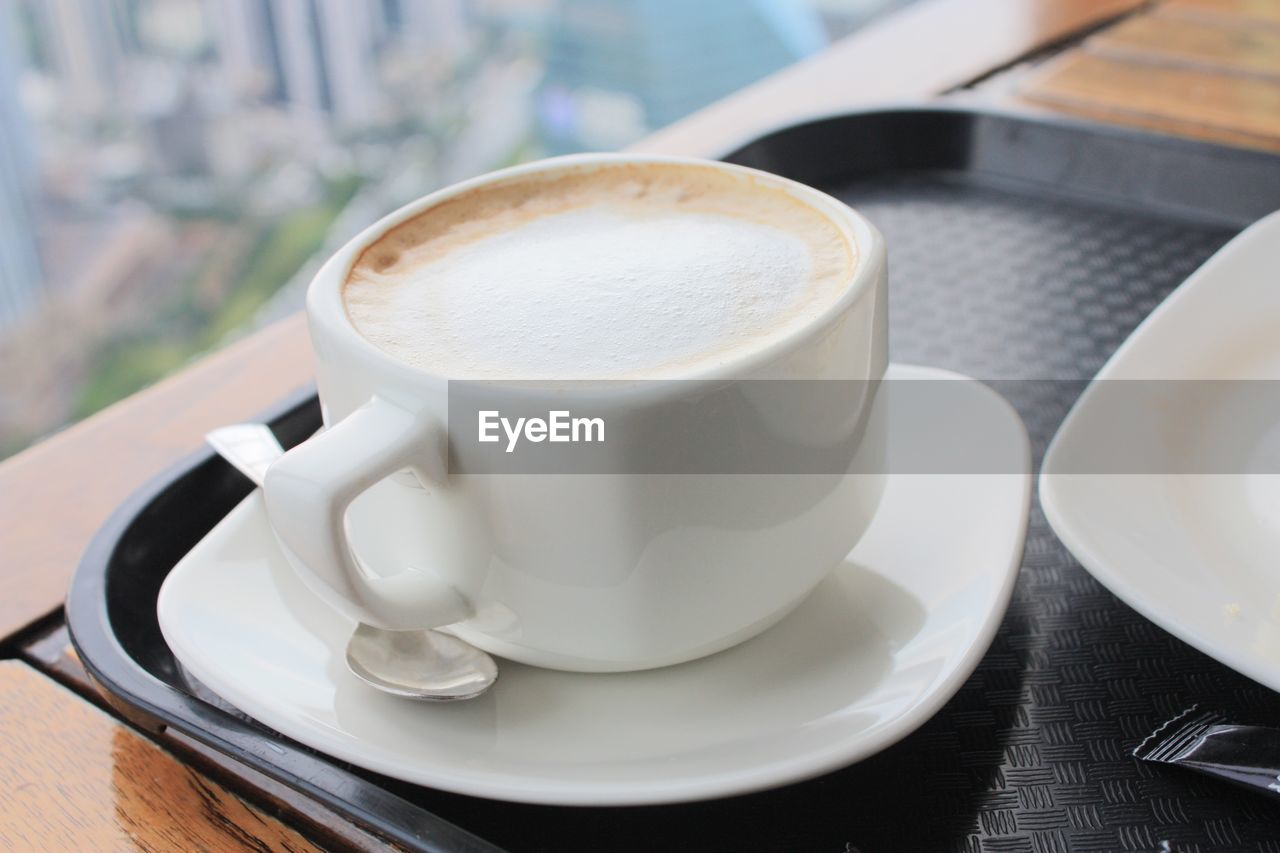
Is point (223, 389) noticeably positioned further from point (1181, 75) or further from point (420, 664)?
point (1181, 75)

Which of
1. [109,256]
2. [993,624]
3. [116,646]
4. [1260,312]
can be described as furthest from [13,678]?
[109,256]

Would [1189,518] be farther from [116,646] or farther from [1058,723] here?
[116,646]

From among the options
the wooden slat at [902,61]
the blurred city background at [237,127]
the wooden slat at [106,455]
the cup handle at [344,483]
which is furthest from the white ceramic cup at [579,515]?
the blurred city background at [237,127]

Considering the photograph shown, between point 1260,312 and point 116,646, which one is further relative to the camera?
point 1260,312

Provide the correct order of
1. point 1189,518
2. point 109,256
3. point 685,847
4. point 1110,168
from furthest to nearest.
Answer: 1. point 109,256
2. point 1110,168
3. point 1189,518
4. point 685,847

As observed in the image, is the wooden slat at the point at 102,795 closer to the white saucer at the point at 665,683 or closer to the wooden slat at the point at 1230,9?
the white saucer at the point at 665,683

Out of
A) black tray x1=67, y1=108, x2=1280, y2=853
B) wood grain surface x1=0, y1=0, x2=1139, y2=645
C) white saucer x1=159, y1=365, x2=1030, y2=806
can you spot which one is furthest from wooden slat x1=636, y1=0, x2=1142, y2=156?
white saucer x1=159, y1=365, x2=1030, y2=806

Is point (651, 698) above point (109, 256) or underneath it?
above
